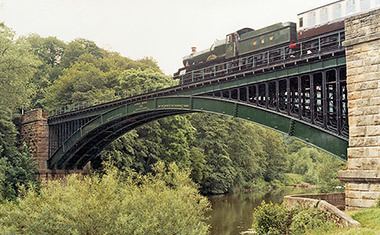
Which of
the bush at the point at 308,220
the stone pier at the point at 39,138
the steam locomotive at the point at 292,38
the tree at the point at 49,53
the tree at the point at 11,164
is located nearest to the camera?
the bush at the point at 308,220

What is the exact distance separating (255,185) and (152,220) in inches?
2183

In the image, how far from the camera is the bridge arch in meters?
23.2

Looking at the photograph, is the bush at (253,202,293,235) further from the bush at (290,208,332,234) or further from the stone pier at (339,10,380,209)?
the stone pier at (339,10,380,209)

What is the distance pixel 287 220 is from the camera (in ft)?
57.9

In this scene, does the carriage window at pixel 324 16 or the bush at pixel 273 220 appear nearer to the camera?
the bush at pixel 273 220

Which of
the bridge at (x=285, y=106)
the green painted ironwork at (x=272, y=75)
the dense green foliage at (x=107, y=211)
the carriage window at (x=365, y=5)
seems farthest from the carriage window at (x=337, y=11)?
the dense green foliage at (x=107, y=211)

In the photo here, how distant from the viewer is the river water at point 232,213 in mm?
36906

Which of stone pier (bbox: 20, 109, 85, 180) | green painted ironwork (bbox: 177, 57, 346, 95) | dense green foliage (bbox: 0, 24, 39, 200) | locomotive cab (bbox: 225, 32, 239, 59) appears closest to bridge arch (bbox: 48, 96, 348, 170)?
green painted ironwork (bbox: 177, 57, 346, 95)

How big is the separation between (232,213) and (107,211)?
84.0 ft

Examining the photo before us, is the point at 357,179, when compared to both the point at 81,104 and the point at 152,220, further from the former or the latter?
the point at 81,104

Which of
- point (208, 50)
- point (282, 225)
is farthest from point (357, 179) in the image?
point (208, 50)

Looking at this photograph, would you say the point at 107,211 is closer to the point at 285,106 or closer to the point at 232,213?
the point at 285,106

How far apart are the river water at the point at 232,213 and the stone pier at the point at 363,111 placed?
57.8 feet

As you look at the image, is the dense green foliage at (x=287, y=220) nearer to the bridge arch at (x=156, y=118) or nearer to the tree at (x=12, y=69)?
the bridge arch at (x=156, y=118)
